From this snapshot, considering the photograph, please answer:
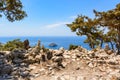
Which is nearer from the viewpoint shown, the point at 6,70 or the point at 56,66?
the point at 6,70

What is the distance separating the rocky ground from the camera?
1612 cm

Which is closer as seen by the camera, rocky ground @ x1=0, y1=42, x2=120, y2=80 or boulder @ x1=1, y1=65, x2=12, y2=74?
rocky ground @ x1=0, y1=42, x2=120, y2=80

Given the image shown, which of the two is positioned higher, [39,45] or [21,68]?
[39,45]

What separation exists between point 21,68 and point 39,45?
4.05 metres

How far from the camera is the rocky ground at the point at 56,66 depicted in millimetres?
16125

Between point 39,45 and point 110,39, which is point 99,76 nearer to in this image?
point 39,45

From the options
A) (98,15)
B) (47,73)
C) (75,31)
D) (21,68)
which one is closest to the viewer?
(47,73)

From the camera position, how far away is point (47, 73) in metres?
16.8

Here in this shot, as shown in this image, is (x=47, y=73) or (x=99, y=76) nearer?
(x=99, y=76)

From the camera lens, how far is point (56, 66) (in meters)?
17.8

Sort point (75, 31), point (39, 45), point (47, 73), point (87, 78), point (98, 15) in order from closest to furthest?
point (87, 78), point (47, 73), point (39, 45), point (98, 15), point (75, 31)

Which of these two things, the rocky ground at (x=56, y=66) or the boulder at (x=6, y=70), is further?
the boulder at (x=6, y=70)

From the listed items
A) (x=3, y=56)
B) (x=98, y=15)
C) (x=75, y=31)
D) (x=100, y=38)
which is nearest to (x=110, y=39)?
(x=100, y=38)

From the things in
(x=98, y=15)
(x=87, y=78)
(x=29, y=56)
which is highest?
(x=98, y=15)
